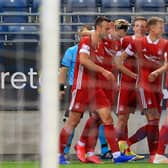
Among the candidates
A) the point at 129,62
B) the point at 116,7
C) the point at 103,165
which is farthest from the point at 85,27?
the point at 103,165

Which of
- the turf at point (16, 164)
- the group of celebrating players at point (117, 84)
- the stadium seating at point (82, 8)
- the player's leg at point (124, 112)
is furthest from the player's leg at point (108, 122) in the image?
the turf at point (16, 164)

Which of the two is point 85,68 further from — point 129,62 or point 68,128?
point 68,128

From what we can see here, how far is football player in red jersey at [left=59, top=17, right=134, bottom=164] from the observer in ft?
20.4

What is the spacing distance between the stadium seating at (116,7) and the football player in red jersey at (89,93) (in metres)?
0.26

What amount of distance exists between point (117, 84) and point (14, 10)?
0.98 meters

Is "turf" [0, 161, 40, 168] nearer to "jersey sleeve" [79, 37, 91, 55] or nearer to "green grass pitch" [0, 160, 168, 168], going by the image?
"green grass pitch" [0, 160, 168, 168]

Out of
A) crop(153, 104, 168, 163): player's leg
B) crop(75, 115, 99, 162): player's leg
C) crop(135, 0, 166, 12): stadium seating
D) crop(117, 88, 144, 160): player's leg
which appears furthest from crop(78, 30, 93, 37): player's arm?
crop(153, 104, 168, 163): player's leg

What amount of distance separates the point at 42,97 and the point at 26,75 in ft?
10.5

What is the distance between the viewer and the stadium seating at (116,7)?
6.30m

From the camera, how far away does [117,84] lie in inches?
256

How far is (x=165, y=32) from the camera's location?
6.22 m

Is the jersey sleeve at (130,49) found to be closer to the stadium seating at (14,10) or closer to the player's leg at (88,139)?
the player's leg at (88,139)

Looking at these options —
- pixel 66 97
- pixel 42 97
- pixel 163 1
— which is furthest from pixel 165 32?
pixel 42 97

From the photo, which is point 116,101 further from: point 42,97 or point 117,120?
point 42,97
